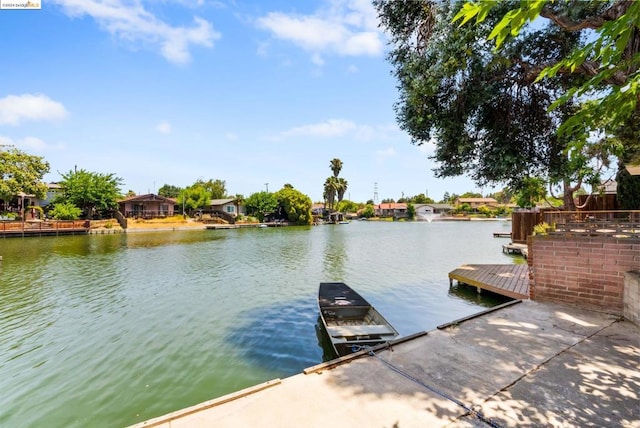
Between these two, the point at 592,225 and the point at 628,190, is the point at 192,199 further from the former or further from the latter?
the point at 592,225

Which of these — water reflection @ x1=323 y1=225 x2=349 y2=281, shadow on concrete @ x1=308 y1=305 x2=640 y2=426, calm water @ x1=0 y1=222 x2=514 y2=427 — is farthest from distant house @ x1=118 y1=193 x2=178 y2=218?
shadow on concrete @ x1=308 y1=305 x2=640 y2=426

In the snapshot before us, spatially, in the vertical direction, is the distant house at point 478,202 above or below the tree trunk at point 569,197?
above

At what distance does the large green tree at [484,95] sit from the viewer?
363 inches

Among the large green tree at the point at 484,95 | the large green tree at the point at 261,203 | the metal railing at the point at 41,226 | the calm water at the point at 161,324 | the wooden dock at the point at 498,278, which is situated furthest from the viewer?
the large green tree at the point at 261,203

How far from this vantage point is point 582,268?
8484mm

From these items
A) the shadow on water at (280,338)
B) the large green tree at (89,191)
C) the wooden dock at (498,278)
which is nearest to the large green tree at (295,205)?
the large green tree at (89,191)

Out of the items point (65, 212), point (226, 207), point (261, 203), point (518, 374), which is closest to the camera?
point (518, 374)

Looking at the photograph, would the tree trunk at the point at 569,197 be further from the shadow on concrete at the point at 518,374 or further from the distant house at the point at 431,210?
the distant house at the point at 431,210

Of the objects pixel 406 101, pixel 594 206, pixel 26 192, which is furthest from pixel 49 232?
pixel 594 206

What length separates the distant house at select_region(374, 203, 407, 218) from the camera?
112 m

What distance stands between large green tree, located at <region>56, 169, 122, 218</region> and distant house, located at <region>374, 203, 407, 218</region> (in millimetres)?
84484

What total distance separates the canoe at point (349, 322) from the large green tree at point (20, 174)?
162ft

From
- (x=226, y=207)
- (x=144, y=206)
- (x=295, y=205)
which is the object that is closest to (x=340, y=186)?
(x=295, y=205)

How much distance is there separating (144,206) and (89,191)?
37.8 ft
